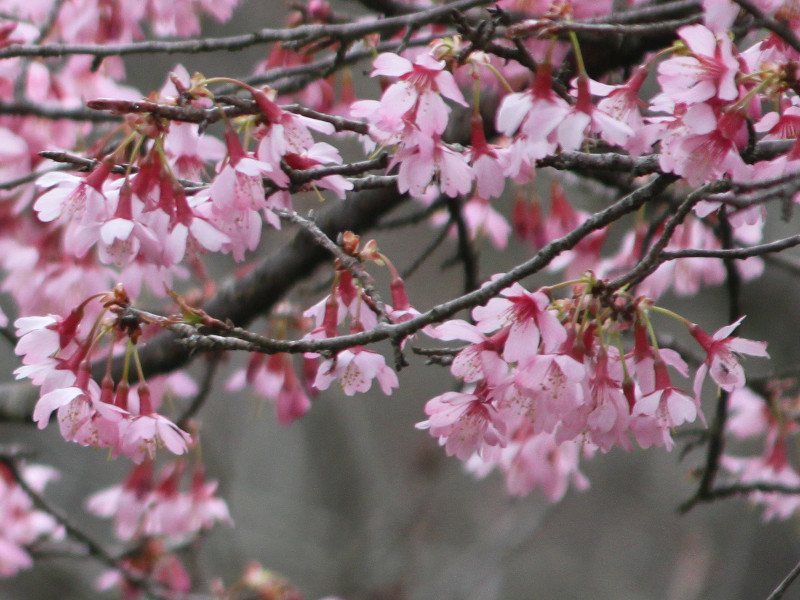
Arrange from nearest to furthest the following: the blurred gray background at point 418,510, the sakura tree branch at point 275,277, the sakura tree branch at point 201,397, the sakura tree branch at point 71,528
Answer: the sakura tree branch at point 275,277 < the sakura tree branch at point 201,397 < the sakura tree branch at point 71,528 < the blurred gray background at point 418,510

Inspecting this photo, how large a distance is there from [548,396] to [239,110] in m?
0.54

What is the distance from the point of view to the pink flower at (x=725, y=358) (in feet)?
3.51

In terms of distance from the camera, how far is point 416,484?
5.30m

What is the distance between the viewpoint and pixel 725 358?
109cm

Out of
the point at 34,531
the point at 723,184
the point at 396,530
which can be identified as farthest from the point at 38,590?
the point at 723,184

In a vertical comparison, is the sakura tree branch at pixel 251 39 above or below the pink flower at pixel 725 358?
above

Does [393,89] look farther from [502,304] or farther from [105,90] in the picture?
[105,90]

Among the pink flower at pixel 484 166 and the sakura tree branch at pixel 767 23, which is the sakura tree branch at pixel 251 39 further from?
the sakura tree branch at pixel 767 23

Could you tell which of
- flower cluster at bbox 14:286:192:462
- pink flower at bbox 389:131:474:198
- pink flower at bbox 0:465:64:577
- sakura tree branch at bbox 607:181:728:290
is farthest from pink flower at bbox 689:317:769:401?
pink flower at bbox 0:465:64:577

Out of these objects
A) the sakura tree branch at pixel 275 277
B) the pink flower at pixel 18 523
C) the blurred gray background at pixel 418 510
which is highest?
the sakura tree branch at pixel 275 277

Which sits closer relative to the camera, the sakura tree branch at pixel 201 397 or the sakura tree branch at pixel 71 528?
the sakura tree branch at pixel 201 397

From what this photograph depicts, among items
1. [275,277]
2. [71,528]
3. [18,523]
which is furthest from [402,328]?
[18,523]

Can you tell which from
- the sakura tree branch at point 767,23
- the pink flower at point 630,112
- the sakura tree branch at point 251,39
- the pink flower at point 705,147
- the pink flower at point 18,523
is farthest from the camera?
the pink flower at point 18,523

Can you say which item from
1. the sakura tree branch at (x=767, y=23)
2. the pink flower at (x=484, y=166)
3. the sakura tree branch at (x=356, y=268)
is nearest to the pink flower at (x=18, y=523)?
the sakura tree branch at (x=356, y=268)
